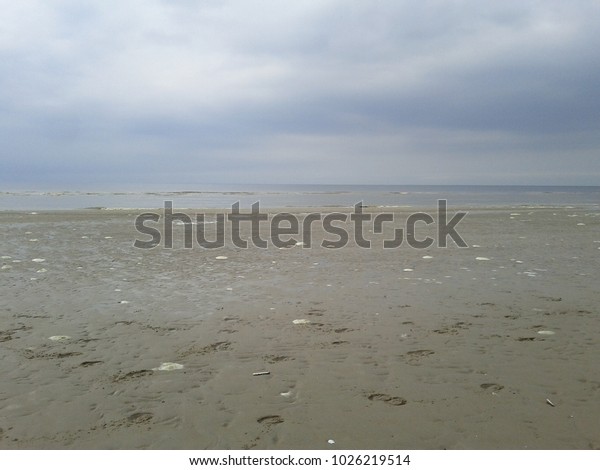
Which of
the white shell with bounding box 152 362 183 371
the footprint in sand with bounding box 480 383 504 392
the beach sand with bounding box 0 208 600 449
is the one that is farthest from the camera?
the white shell with bounding box 152 362 183 371

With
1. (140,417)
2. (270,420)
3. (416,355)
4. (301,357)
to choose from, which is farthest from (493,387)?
(140,417)

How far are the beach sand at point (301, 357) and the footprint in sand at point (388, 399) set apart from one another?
0.02 metres

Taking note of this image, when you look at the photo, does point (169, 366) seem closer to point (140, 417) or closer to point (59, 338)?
point (140, 417)

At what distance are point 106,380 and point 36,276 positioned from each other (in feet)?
22.7

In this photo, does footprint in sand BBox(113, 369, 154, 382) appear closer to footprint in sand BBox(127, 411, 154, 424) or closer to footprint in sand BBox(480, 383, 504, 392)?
footprint in sand BBox(127, 411, 154, 424)

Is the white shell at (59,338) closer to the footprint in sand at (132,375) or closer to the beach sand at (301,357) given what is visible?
the beach sand at (301,357)

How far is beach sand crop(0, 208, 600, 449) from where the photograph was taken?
4148mm

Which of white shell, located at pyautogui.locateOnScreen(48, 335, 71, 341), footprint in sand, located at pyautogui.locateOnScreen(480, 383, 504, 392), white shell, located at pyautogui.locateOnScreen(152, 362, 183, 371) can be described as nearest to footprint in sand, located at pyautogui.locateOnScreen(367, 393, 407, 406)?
footprint in sand, located at pyautogui.locateOnScreen(480, 383, 504, 392)

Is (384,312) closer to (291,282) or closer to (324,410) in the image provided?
(291,282)

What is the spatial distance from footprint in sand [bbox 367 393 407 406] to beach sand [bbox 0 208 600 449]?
24 millimetres

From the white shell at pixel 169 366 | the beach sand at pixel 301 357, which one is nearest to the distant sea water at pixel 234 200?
the beach sand at pixel 301 357

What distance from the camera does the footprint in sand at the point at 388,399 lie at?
15.2 feet

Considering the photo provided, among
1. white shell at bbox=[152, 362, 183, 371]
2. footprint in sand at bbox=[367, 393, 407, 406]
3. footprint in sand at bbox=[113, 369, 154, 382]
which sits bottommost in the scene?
footprint in sand at bbox=[113, 369, 154, 382]

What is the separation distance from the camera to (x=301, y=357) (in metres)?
5.89
